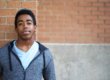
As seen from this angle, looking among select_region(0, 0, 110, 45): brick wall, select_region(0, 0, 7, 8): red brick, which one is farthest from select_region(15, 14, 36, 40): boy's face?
select_region(0, 0, 110, 45): brick wall

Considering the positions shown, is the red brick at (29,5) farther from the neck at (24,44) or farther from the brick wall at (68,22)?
the brick wall at (68,22)

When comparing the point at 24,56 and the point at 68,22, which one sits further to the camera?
the point at 68,22

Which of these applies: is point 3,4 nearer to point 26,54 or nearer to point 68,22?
point 26,54

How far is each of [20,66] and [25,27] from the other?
43cm

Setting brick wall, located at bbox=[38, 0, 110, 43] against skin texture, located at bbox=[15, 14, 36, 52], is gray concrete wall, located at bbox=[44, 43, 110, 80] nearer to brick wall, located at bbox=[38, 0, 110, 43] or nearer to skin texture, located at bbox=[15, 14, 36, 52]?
brick wall, located at bbox=[38, 0, 110, 43]

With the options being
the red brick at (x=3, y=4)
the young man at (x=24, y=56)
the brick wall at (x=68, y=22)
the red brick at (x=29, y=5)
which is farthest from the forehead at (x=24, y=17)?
the brick wall at (x=68, y=22)

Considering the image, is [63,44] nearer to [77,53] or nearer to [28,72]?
[77,53]

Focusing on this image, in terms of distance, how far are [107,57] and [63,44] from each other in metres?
0.92

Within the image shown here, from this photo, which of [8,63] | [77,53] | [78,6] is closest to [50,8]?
[78,6]

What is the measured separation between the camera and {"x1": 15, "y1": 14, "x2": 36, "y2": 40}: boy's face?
11.0ft

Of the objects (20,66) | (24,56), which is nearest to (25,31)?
(24,56)

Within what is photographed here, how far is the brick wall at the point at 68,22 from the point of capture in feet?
20.9

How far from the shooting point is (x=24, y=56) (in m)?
3.41

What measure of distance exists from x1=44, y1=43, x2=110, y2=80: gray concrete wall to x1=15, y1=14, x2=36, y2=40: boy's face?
2.76m
